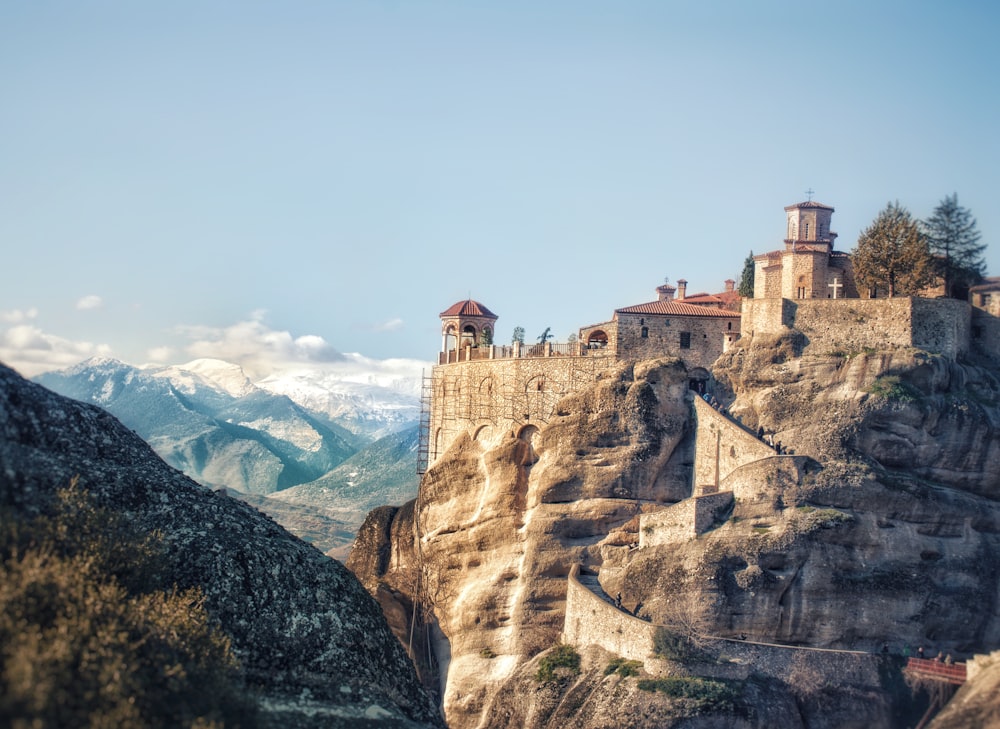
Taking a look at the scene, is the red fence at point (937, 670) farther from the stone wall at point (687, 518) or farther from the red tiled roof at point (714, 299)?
the red tiled roof at point (714, 299)

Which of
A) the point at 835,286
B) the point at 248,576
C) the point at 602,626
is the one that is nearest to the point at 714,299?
the point at 835,286

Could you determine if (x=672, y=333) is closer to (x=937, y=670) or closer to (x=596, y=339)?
(x=596, y=339)

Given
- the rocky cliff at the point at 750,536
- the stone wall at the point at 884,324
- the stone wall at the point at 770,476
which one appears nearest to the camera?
the rocky cliff at the point at 750,536

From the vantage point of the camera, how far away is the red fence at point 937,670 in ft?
166

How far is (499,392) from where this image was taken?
7062cm

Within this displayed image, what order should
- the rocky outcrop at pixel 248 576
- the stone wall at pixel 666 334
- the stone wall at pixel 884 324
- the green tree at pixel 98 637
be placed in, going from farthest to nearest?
the stone wall at pixel 666 334, the stone wall at pixel 884 324, the rocky outcrop at pixel 248 576, the green tree at pixel 98 637

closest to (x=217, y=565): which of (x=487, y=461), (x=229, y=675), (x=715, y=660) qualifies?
(x=229, y=675)

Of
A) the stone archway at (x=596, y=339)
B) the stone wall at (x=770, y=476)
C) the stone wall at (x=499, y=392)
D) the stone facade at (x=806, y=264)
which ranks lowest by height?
the stone wall at (x=770, y=476)

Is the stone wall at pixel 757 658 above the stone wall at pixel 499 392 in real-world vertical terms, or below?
below

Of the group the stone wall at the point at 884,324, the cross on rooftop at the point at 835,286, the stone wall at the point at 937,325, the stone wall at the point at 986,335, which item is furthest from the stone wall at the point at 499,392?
the stone wall at the point at 986,335

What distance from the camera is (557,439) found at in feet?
215

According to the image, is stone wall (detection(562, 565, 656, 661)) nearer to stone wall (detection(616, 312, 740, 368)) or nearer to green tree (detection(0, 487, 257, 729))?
stone wall (detection(616, 312, 740, 368))

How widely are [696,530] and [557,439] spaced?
9.54 meters

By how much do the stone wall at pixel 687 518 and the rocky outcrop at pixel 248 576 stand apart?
22646mm
